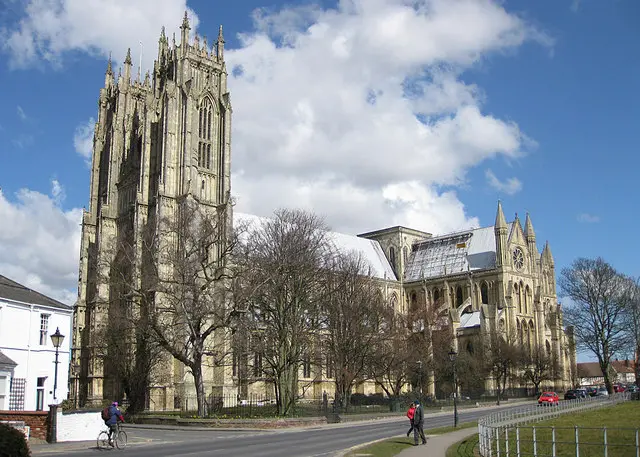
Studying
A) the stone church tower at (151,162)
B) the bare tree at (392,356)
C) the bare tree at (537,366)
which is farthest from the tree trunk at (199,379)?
the bare tree at (537,366)

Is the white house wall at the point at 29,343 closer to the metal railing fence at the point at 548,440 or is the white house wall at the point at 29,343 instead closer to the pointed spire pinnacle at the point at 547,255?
the metal railing fence at the point at 548,440

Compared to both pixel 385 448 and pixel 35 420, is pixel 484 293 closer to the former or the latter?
pixel 385 448

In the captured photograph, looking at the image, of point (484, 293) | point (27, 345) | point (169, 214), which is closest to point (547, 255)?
point (484, 293)

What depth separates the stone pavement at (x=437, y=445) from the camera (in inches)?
850

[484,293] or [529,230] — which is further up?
A: [529,230]

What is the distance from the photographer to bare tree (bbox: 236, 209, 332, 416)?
144 ft

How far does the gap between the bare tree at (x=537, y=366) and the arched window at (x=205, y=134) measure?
41.5 metres

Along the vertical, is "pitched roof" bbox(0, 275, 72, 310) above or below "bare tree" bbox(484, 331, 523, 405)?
above

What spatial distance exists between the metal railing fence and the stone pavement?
4.44 feet

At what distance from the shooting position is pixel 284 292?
4556 cm

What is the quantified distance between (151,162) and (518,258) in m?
49.3

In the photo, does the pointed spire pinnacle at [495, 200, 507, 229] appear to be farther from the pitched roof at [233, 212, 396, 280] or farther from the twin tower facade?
the pitched roof at [233, 212, 396, 280]

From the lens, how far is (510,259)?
88.3 m

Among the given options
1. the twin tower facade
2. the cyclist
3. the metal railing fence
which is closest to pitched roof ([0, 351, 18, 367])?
the cyclist
